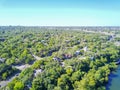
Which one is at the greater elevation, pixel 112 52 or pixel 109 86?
pixel 112 52

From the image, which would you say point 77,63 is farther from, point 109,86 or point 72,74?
point 109,86

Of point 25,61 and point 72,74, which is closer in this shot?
point 72,74

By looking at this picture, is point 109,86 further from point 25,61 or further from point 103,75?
point 25,61

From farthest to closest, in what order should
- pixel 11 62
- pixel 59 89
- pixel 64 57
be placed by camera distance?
pixel 64 57 < pixel 11 62 < pixel 59 89

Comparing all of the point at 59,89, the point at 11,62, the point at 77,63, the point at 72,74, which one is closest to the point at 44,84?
the point at 59,89

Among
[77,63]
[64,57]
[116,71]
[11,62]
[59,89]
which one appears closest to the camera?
[59,89]

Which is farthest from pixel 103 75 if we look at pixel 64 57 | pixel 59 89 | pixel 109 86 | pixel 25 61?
pixel 25 61
